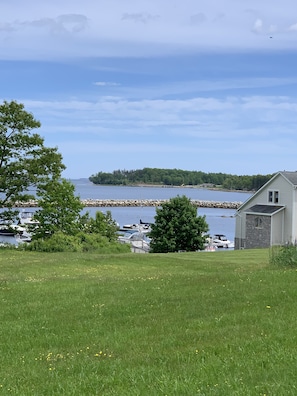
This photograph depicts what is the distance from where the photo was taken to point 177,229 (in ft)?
178

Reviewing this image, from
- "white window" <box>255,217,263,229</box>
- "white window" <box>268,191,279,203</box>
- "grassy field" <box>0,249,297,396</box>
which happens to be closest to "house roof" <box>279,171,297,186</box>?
"white window" <box>268,191,279,203</box>

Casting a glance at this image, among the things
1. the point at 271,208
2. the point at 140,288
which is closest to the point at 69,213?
the point at 271,208

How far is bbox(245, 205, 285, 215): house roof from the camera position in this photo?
5416 cm

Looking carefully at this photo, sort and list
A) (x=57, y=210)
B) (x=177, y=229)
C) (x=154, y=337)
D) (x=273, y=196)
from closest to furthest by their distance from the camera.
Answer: (x=154, y=337)
(x=57, y=210)
(x=177, y=229)
(x=273, y=196)

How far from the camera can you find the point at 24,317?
1198cm

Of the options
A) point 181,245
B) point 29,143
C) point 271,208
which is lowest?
point 181,245

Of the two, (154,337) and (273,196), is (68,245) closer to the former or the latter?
(273,196)

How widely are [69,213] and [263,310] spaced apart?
1251 inches

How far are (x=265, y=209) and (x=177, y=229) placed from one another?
8.63 m

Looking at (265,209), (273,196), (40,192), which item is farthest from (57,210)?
(273,196)

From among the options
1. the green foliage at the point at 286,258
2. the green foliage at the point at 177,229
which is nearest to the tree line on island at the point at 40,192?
the green foliage at the point at 177,229

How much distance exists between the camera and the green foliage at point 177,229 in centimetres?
5381

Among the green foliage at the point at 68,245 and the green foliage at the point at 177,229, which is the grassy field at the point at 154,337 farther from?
the green foliage at the point at 177,229

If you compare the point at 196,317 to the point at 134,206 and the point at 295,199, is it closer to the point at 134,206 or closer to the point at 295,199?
the point at 295,199
